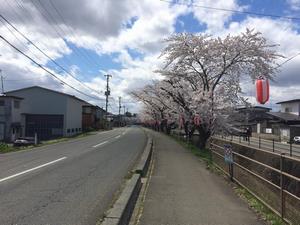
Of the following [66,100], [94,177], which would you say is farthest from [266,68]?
[66,100]

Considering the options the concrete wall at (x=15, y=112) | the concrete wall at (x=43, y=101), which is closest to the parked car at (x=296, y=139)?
the concrete wall at (x=43, y=101)

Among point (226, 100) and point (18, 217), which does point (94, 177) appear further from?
point (226, 100)

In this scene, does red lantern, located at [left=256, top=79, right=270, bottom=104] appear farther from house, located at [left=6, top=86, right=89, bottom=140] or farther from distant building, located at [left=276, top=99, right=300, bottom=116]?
distant building, located at [left=276, top=99, right=300, bottom=116]

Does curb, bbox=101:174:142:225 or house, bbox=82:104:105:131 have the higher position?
house, bbox=82:104:105:131

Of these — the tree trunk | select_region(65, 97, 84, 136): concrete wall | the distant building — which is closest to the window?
select_region(65, 97, 84, 136): concrete wall

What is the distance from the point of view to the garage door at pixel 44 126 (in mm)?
56319

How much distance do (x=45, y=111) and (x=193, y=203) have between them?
174 feet

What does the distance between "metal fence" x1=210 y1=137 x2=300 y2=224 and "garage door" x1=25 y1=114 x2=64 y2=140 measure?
4786 cm

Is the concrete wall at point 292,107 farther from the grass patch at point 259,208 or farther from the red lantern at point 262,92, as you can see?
the grass patch at point 259,208

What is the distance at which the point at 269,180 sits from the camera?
314 inches

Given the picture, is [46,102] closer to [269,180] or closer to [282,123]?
[282,123]

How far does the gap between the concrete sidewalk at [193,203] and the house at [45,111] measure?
47351 millimetres

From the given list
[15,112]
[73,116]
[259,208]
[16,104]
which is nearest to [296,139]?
[73,116]

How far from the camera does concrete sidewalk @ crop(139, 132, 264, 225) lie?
268 inches
